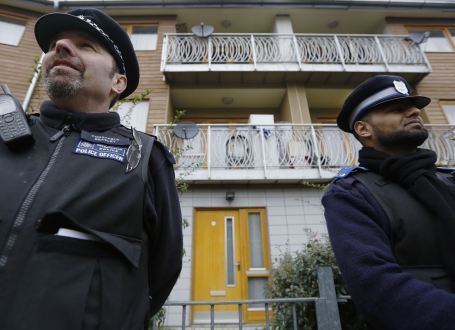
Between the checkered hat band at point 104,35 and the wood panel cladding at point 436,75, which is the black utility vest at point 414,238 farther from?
the wood panel cladding at point 436,75

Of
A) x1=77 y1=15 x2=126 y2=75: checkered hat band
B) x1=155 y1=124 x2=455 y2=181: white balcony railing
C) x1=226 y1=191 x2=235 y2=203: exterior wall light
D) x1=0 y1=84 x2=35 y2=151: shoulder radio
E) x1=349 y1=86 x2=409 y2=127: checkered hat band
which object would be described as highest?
x1=155 y1=124 x2=455 y2=181: white balcony railing

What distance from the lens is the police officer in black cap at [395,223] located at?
3.19ft

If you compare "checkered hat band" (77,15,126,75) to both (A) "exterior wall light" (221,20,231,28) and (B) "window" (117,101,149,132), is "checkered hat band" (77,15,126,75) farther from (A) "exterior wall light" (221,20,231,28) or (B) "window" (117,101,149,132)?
(A) "exterior wall light" (221,20,231,28)

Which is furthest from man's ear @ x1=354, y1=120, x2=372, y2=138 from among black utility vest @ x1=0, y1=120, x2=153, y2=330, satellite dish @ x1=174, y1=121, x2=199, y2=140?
satellite dish @ x1=174, y1=121, x2=199, y2=140

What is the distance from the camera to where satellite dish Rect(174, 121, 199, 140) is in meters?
6.50

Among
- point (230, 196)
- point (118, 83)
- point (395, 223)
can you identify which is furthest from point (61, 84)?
point (230, 196)

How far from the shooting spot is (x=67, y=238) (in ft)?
2.70

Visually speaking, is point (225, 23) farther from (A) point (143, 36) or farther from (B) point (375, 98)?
(B) point (375, 98)

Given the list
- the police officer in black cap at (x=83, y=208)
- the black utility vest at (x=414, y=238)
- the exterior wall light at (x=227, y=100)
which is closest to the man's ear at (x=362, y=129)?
the black utility vest at (x=414, y=238)

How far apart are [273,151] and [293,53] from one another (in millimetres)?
3730

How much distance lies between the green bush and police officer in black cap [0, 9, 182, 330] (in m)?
2.83

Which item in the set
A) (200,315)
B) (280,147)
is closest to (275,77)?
(280,147)

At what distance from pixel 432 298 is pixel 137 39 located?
33.5 ft

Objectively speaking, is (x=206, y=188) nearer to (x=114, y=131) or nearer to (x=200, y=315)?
(x=200, y=315)
